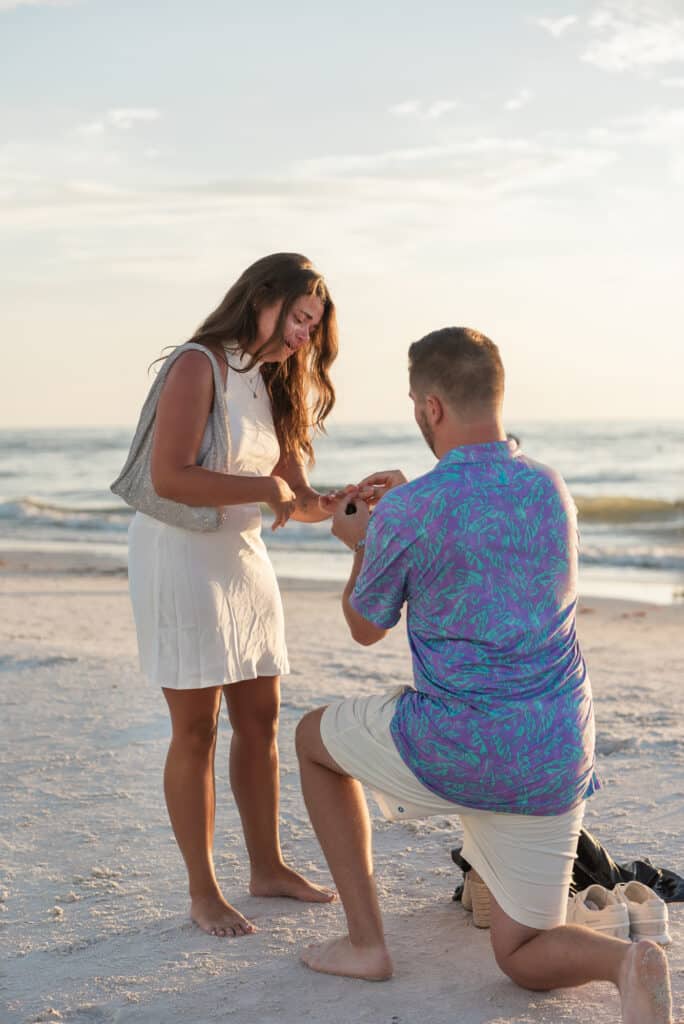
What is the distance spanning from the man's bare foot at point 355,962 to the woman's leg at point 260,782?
1.74ft

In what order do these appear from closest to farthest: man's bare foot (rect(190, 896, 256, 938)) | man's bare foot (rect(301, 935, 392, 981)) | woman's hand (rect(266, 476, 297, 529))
Answer: man's bare foot (rect(301, 935, 392, 981)) < woman's hand (rect(266, 476, 297, 529)) < man's bare foot (rect(190, 896, 256, 938))

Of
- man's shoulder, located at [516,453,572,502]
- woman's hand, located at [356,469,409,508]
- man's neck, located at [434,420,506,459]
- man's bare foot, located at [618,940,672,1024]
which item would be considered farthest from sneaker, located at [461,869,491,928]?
man's neck, located at [434,420,506,459]

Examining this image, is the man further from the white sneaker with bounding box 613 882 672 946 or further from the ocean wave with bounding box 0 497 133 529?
the ocean wave with bounding box 0 497 133 529

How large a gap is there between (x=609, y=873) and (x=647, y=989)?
81 centimetres

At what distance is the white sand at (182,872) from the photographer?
9.86 ft

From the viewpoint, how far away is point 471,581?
273 centimetres

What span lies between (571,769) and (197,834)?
127 centimetres

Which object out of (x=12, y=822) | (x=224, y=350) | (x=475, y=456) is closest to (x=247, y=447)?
(x=224, y=350)

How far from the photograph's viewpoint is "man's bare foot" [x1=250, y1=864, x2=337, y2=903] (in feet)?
12.2

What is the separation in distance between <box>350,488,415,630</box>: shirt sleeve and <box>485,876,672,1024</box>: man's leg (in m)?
0.78

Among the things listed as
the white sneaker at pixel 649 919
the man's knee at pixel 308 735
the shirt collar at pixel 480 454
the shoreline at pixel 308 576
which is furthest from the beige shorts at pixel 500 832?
the shoreline at pixel 308 576

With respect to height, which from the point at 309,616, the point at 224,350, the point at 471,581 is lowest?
the point at 309,616

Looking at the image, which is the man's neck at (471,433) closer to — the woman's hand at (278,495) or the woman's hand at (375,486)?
the woman's hand at (375,486)

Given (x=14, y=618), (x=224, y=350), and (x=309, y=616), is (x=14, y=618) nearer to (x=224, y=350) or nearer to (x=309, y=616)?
(x=309, y=616)
